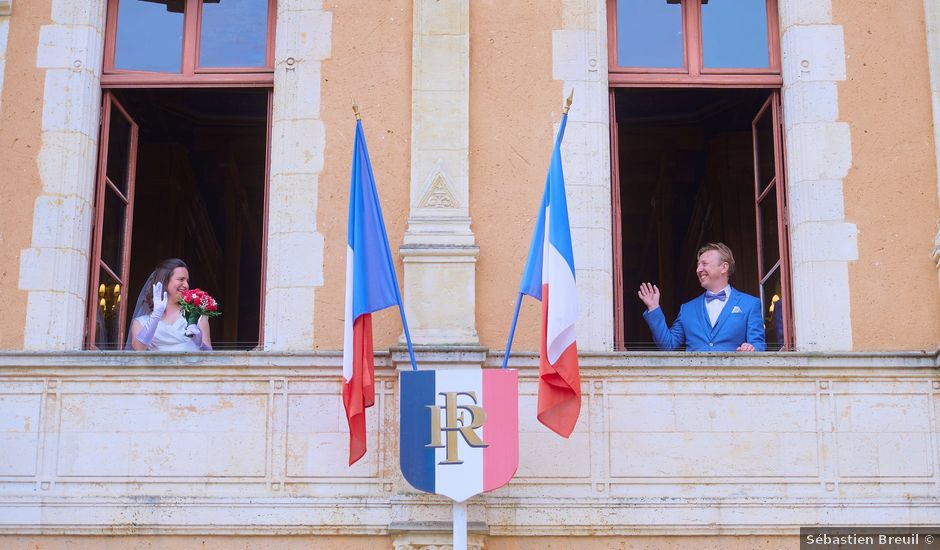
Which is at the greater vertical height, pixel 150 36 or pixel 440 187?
pixel 150 36

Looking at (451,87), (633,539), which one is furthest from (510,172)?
(633,539)

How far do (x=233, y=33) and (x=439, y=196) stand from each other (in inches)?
80.6

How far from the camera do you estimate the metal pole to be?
10492mm

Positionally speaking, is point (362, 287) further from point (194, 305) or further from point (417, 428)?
point (194, 305)

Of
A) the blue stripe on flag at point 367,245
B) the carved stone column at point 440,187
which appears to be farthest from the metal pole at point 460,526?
the blue stripe on flag at point 367,245

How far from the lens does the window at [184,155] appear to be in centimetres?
1221

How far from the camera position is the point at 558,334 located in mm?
10648

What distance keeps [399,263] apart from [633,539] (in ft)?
7.60

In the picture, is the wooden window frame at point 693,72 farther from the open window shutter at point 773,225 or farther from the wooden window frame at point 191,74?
the wooden window frame at point 191,74

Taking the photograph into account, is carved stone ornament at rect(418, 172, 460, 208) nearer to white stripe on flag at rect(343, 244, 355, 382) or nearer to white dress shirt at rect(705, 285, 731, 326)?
white stripe on flag at rect(343, 244, 355, 382)

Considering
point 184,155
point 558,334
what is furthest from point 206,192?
point 558,334

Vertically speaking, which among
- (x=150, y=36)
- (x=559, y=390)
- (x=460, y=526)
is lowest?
(x=460, y=526)

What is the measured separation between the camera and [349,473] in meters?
11.0

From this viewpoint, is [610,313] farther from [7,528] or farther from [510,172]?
[7,528]
